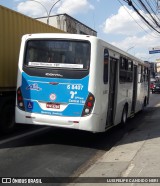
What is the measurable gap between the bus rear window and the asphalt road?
200 cm

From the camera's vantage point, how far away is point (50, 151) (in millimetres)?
8633

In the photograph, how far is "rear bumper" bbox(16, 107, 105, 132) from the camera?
8.86 metres

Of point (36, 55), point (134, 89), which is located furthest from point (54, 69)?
point (134, 89)

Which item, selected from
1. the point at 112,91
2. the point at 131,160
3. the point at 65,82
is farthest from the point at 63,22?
the point at 131,160

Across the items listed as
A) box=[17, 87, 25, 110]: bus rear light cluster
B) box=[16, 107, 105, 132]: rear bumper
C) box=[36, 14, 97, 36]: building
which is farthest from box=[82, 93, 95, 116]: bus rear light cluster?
box=[36, 14, 97, 36]: building

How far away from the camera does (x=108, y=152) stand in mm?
8734

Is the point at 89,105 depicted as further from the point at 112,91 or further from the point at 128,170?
the point at 128,170

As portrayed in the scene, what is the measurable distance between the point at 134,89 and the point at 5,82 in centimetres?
573

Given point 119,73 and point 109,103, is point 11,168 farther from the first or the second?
point 119,73

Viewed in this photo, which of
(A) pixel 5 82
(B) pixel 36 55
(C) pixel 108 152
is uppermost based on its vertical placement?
(B) pixel 36 55

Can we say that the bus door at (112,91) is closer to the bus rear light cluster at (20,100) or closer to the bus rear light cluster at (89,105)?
the bus rear light cluster at (89,105)

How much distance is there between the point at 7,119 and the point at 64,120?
8.73ft

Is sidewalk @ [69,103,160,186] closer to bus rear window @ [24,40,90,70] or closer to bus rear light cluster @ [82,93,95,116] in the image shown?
bus rear light cluster @ [82,93,95,116]

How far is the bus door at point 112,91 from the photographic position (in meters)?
10.3
